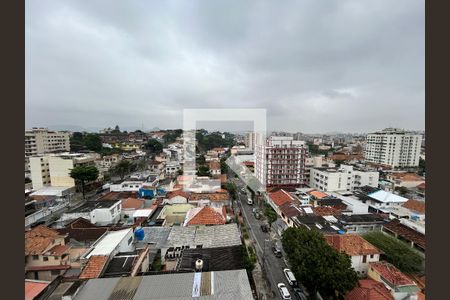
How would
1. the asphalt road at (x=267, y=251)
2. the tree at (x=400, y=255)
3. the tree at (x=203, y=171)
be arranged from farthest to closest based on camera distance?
the tree at (x=203, y=171), the asphalt road at (x=267, y=251), the tree at (x=400, y=255)

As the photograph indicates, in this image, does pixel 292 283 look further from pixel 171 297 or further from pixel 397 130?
pixel 397 130

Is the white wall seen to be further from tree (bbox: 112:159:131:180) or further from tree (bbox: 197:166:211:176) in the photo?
tree (bbox: 112:159:131:180)

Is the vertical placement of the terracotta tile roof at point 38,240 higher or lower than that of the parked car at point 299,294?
higher

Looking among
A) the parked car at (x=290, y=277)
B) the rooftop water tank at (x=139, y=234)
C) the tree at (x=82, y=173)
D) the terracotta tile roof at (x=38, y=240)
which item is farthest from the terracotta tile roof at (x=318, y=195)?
the tree at (x=82, y=173)

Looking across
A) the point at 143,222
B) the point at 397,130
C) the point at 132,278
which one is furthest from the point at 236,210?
the point at 397,130

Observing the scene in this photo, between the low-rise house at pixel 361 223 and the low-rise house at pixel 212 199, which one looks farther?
the low-rise house at pixel 212 199

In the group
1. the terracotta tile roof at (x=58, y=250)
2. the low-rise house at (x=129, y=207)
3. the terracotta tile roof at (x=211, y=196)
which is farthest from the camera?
the terracotta tile roof at (x=211, y=196)

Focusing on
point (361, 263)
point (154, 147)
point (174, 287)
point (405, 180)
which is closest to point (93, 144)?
point (154, 147)

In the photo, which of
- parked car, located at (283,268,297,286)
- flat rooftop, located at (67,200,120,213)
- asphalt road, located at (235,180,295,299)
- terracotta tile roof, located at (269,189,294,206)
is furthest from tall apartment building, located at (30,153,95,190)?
parked car, located at (283,268,297,286)

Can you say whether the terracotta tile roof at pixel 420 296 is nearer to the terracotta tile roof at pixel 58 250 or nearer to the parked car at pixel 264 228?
the parked car at pixel 264 228
